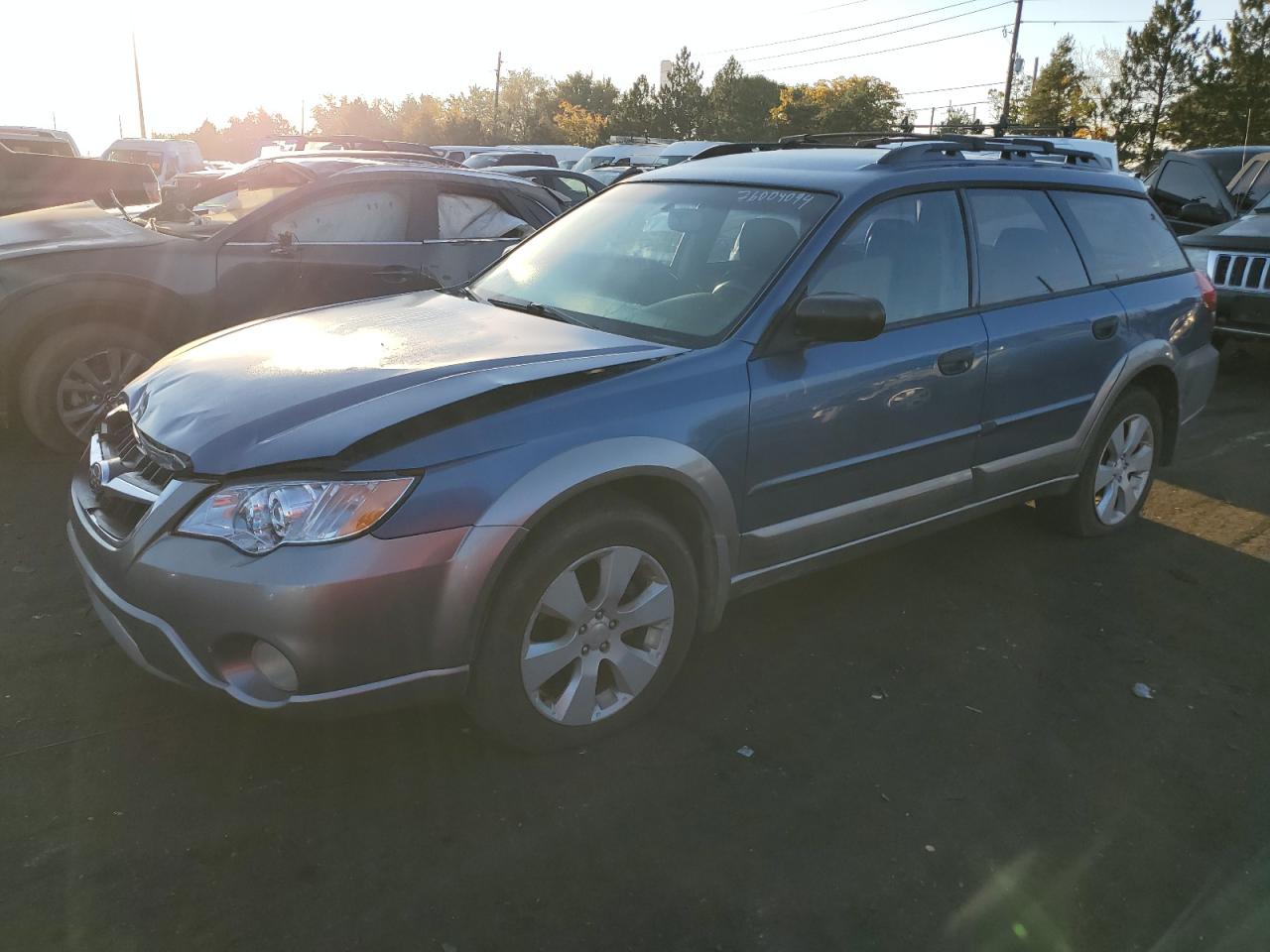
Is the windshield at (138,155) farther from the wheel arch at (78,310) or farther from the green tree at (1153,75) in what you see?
the green tree at (1153,75)

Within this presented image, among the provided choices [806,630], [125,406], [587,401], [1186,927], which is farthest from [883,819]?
[125,406]

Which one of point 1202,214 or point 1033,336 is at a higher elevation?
Answer: point 1202,214

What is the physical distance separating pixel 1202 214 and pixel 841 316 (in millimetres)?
8316

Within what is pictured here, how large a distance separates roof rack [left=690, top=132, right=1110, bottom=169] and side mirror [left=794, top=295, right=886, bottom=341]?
0.96m

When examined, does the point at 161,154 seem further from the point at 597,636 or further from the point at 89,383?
the point at 597,636

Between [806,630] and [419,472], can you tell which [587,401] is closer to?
[419,472]

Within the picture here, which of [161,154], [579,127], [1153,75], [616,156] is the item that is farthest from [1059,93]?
[161,154]

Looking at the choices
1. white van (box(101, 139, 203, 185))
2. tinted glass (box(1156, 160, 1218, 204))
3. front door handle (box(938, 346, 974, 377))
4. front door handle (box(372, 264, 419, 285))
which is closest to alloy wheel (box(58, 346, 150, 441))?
front door handle (box(372, 264, 419, 285))

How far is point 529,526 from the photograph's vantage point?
8.91 ft

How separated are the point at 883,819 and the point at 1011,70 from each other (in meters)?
47.7

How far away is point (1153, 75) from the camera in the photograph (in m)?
40.0

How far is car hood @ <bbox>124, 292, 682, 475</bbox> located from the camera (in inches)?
106

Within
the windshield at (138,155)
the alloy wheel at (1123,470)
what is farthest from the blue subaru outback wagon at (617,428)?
the windshield at (138,155)

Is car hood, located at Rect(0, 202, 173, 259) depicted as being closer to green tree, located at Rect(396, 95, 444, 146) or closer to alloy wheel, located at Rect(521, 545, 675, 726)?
alloy wheel, located at Rect(521, 545, 675, 726)
